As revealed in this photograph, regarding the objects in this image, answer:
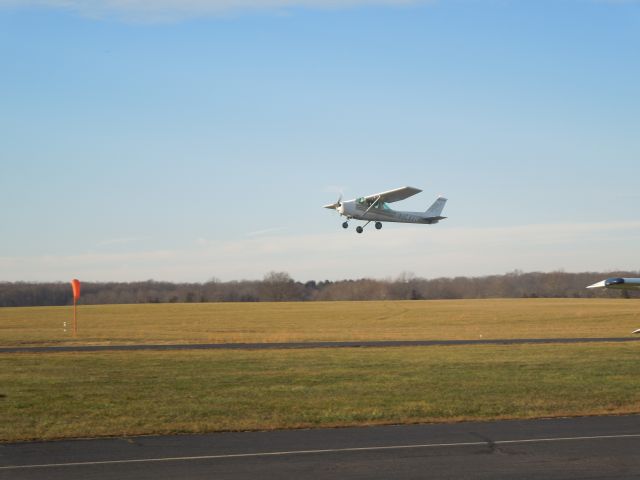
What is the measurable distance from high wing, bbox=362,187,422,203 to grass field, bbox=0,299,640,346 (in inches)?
340

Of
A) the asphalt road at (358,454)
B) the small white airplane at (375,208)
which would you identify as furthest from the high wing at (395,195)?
the asphalt road at (358,454)

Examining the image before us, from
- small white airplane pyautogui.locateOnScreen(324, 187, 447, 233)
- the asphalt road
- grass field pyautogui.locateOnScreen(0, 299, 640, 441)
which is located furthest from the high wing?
the asphalt road

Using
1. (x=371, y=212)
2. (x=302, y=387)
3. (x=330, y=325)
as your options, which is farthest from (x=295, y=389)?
(x=330, y=325)

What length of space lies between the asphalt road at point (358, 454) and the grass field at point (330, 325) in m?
28.8

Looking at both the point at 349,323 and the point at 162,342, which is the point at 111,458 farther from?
the point at 349,323

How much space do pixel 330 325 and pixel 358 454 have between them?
5298 centimetres

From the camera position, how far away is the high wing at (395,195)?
4066 cm

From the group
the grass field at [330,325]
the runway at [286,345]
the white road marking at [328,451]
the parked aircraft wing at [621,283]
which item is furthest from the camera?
the grass field at [330,325]

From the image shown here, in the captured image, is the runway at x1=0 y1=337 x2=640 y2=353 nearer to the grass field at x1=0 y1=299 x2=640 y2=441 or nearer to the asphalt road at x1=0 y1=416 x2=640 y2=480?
the grass field at x1=0 y1=299 x2=640 y2=441

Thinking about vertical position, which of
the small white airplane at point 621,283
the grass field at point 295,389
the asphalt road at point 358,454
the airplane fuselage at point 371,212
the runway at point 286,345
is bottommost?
the asphalt road at point 358,454

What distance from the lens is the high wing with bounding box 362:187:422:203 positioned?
40.7 m

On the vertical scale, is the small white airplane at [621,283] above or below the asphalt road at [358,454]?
above

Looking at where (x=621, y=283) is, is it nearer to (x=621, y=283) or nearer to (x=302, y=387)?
(x=621, y=283)

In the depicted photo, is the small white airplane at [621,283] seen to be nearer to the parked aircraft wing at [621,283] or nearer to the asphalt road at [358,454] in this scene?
the parked aircraft wing at [621,283]
